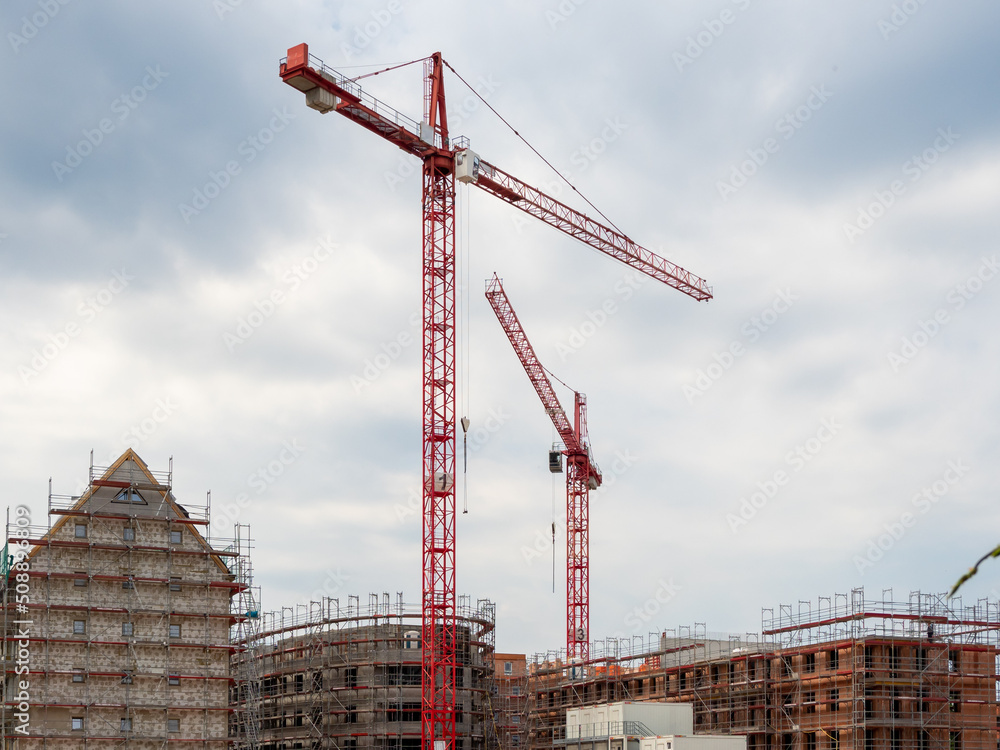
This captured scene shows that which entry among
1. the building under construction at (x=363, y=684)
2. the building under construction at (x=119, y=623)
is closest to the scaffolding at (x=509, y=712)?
the building under construction at (x=363, y=684)

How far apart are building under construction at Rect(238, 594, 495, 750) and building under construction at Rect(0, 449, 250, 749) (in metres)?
11.7

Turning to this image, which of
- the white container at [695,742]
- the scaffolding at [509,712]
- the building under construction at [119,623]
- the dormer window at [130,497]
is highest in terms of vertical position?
the dormer window at [130,497]

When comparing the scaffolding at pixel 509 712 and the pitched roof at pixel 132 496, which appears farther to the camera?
the scaffolding at pixel 509 712

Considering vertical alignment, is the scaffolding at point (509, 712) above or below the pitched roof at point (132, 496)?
below

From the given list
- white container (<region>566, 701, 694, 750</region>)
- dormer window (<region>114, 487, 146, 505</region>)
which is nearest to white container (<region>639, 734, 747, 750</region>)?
white container (<region>566, 701, 694, 750</region>)

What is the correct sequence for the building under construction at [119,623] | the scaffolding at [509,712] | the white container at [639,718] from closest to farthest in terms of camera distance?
the building under construction at [119,623], the white container at [639,718], the scaffolding at [509,712]

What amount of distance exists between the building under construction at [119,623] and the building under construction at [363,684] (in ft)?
38.3

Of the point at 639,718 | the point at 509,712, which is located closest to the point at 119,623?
the point at 639,718

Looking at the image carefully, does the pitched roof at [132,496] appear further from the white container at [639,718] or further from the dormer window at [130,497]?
the white container at [639,718]

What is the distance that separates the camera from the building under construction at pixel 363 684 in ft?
253

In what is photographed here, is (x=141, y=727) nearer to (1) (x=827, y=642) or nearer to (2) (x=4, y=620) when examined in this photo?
(2) (x=4, y=620)

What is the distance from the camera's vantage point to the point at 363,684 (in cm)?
7806

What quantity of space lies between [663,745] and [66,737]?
30215 mm

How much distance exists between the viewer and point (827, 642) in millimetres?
66750
